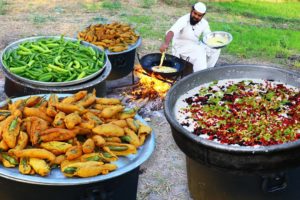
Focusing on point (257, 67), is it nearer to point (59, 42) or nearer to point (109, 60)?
point (109, 60)

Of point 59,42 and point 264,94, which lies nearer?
point 264,94

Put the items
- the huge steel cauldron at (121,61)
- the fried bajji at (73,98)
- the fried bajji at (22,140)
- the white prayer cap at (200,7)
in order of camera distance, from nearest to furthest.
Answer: the fried bajji at (22,140), the fried bajji at (73,98), the huge steel cauldron at (121,61), the white prayer cap at (200,7)

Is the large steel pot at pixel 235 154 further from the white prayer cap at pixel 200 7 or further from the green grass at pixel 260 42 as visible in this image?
the green grass at pixel 260 42

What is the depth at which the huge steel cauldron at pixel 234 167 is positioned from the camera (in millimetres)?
4473

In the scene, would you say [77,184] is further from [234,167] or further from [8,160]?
[234,167]

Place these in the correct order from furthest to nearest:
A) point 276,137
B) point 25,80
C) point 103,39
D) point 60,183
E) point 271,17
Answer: point 271,17 < point 103,39 < point 25,80 < point 276,137 < point 60,183

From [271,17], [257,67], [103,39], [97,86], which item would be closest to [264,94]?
[257,67]

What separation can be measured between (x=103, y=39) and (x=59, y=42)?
2.88 ft

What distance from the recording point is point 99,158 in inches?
167

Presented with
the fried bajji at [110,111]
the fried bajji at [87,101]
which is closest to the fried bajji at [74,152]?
the fried bajji at [110,111]

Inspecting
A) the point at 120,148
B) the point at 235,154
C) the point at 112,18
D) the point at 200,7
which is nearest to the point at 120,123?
the point at 120,148

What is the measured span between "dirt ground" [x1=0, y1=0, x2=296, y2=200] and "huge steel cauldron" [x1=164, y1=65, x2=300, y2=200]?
74cm

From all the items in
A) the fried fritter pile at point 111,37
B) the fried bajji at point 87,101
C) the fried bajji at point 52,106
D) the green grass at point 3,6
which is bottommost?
the green grass at point 3,6

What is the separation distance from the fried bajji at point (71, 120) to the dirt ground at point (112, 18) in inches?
77.0
